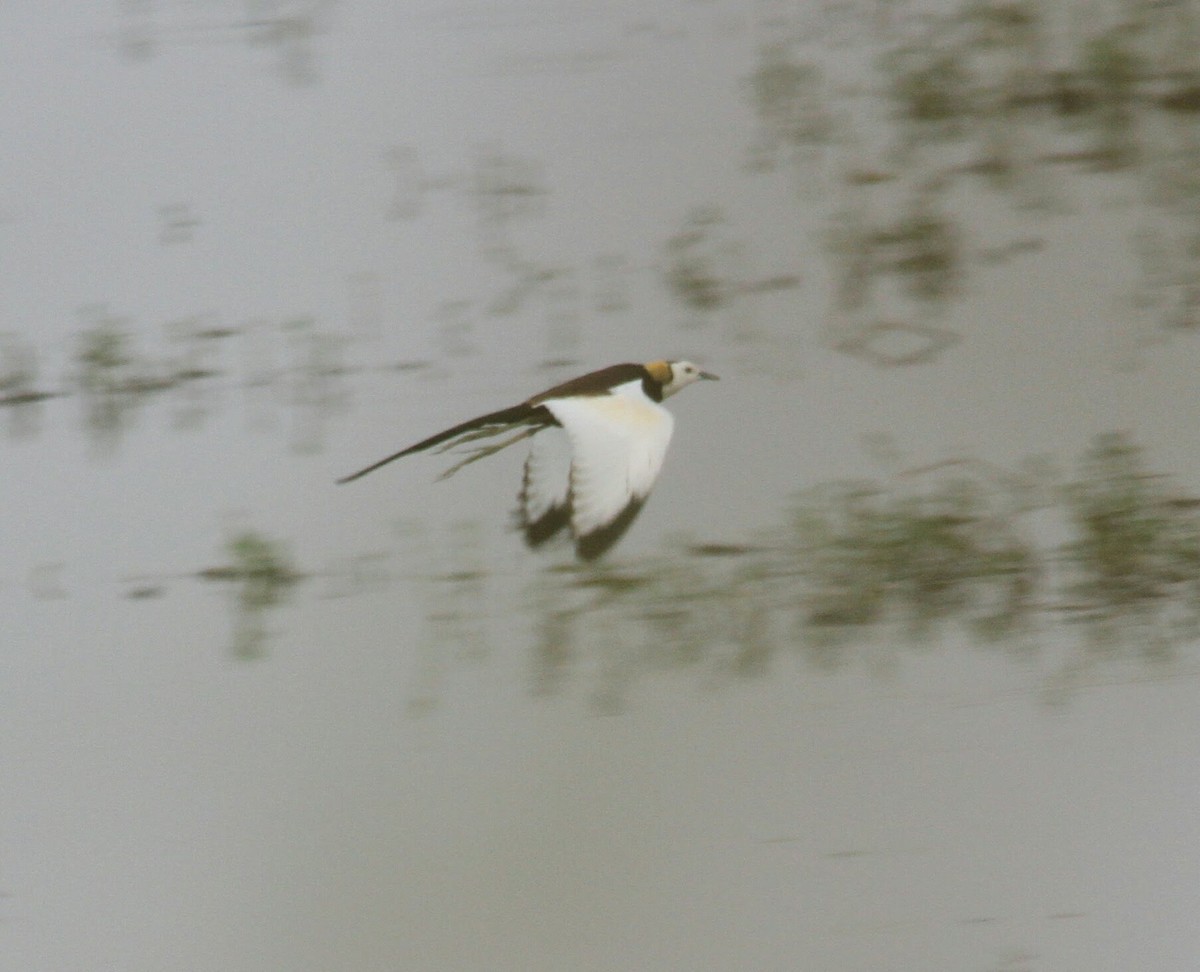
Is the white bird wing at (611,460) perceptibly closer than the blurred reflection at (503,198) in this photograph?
Yes

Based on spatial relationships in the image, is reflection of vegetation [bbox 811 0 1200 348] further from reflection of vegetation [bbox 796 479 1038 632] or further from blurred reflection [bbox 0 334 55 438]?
blurred reflection [bbox 0 334 55 438]

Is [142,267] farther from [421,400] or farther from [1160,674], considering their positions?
[1160,674]

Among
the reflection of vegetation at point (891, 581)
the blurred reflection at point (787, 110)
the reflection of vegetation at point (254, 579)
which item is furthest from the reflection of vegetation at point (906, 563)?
the reflection of vegetation at point (254, 579)

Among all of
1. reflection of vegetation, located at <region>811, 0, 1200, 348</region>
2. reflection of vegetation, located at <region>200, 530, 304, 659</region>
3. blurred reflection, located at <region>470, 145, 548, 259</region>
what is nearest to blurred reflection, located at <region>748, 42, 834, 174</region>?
reflection of vegetation, located at <region>811, 0, 1200, 348</region>

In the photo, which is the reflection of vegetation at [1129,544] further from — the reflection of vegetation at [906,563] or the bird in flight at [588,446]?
the bird in flight at [588,446]

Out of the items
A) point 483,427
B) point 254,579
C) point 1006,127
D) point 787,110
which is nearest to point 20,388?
point 254,579

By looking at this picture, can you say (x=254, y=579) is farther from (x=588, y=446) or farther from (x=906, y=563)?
(x=906, y=563)
